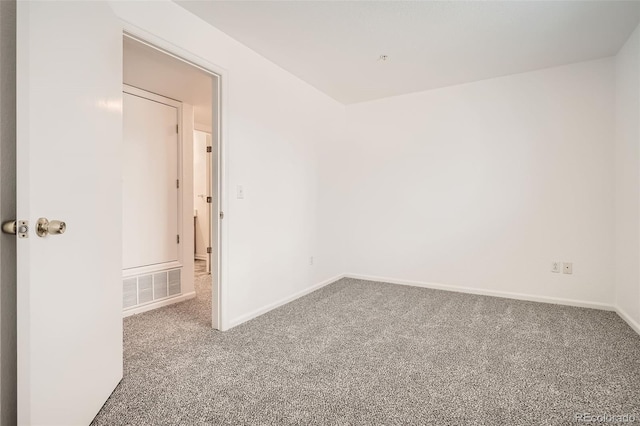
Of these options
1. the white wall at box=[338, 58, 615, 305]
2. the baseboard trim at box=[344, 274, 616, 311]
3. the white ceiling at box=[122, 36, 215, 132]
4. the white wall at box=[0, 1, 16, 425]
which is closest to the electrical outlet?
the white wall at box=[338, 58, 615, 305]

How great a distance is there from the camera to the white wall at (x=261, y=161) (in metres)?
2.33

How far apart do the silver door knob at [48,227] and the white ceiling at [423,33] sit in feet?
5.61

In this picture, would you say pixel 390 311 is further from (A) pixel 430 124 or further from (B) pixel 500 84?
(B) pixel 500 84

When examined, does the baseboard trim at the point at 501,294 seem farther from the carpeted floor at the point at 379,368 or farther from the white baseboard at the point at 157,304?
the white baseboard at the point at 157,304

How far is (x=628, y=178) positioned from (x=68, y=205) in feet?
12.6

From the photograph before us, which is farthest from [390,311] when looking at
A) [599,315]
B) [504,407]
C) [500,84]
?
[500,84]

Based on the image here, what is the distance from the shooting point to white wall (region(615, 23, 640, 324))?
2.50 metres

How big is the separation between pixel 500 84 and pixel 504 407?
10.3ft

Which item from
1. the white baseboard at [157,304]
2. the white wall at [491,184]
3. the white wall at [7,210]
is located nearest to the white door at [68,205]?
the white wall at [7,210]

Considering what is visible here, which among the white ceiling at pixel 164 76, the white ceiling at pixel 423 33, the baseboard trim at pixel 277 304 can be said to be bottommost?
the baseboard trim at pixel 277 304

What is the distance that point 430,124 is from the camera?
383 centimetres

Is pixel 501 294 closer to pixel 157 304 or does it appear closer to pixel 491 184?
pixel 491 184

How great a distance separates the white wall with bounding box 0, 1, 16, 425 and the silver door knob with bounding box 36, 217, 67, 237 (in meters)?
0.20

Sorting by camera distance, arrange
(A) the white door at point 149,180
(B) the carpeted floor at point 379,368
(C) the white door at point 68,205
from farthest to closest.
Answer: (A) the white door at point 149,180
(B) the carpeted floor at point 379,368
(C) the white door at point 68,205
